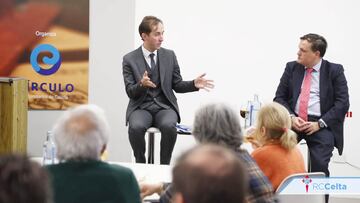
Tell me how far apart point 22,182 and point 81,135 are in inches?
34.9

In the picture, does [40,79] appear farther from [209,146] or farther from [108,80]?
[209,146]

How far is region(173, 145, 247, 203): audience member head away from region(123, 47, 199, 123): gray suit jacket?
3.61m

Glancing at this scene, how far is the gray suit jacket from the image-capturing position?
5.23 metres

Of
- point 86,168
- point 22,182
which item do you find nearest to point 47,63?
point 86,168

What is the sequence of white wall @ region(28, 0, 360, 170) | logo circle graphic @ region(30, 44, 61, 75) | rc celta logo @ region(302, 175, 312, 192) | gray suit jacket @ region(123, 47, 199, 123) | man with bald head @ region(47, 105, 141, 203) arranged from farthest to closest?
1. white wall @ region(28, 0, 360, 170)
2. logo circle graphic @ region(30, 44, 61, 75)
3. gray suit jacket @ region(123, 47, 199, 123)
4. rc celta logo @ region(302, 175, 312, 192)
5. man with bald head @ region(47, 105, 141, 203)

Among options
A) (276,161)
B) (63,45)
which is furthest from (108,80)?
(276,161)

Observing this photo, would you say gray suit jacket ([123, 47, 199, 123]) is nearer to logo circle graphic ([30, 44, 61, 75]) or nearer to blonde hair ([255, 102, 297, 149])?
logo circle graphic ([30, 44, 61, 75])

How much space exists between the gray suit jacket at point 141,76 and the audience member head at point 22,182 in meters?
3.61

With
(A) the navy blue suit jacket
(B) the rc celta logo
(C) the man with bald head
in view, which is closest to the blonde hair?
(B) the rc celta logo

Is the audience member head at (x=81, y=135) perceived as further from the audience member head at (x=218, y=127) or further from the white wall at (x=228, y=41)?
the white wall at (x=228, y=41)

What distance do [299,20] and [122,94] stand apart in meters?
2.21

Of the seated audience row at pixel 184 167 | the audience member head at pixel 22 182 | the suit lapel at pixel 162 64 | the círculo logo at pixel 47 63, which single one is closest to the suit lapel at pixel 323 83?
the suit lapel at pixel 162 64

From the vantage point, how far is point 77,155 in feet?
7.61

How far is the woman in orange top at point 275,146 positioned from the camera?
130 inches
